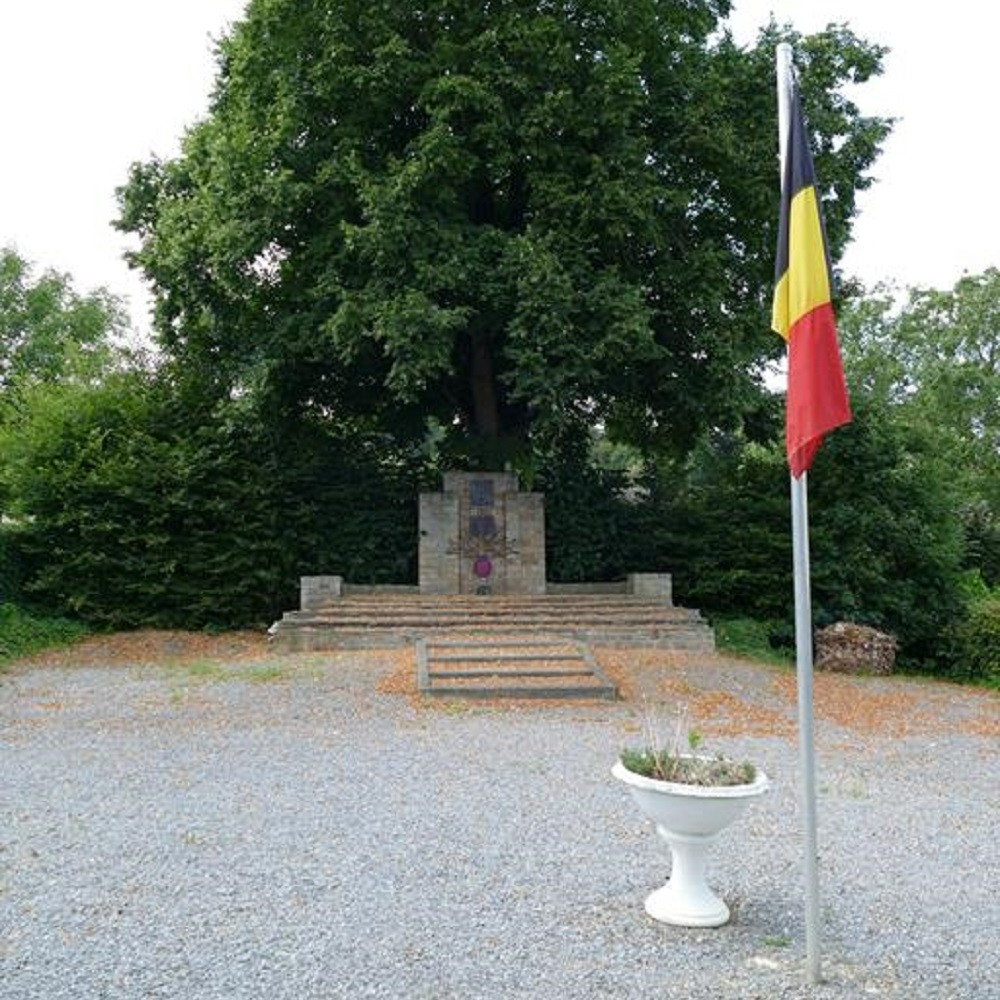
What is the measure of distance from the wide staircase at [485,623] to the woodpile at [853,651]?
1.82m

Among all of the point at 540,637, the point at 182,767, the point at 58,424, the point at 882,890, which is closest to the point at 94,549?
the point at 58,424

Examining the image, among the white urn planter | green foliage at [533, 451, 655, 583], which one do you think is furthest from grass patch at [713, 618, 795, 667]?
the white urn planter

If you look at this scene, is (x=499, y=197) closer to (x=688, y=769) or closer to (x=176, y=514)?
(x=176, y=514)

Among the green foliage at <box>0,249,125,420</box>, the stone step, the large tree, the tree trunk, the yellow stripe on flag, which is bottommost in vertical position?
the stone step

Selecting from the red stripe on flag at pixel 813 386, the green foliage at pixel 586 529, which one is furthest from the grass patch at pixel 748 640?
the red stripe on flag at pixel 813 386

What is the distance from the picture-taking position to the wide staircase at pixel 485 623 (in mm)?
15250

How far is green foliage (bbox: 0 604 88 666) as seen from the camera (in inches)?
629

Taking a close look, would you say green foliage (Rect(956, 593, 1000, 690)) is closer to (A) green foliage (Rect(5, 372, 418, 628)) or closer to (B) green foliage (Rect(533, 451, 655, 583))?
(B) green foliage (Rect(533, 451, 655, 583))

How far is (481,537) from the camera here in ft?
61.2

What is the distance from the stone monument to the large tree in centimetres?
137

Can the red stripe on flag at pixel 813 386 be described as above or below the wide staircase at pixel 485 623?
above

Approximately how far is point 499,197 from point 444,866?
14.0 meters

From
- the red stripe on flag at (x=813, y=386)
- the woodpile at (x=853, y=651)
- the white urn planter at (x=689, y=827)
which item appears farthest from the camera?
the woodpile at (x=853, y=651)

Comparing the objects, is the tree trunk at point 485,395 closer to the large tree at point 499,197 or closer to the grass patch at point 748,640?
the large tree at point 499,197
